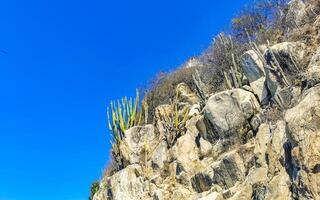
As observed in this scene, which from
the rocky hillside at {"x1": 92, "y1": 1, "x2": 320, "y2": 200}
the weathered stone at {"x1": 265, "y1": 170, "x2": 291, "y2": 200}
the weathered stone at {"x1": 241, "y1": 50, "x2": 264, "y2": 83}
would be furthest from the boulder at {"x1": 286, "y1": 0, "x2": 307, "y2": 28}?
the weathered stone at {"x1": 265, "y1": 170, "x2": 291, "y2": 200}

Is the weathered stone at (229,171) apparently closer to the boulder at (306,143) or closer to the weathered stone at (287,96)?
the weathered stone at (287,96)

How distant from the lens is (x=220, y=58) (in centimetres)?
2284

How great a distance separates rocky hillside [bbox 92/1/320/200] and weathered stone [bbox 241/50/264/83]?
1.6 inches

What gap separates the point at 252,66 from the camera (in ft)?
56.6

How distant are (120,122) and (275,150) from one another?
13.2 meters

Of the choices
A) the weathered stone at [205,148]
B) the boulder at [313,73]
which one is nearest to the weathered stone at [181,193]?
the weathered stone at [205,148]

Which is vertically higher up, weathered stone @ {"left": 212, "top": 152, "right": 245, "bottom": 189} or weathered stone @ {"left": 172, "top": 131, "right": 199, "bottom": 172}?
weathered stone @ {"left": 172, "top": 131, "right": 199, "bottom": 172}

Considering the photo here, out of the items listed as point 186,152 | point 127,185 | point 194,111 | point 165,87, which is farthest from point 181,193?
point 165,87

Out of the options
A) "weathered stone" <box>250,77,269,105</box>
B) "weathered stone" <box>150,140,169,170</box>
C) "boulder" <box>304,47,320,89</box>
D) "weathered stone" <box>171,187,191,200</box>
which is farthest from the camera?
"weathered stone" <box>150,140,169,170</box>

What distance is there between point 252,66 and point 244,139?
3.07m

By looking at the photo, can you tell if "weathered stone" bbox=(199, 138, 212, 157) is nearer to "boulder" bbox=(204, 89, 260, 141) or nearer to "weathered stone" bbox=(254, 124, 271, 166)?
"boulder" bbox=(204, 89, 260, 141)

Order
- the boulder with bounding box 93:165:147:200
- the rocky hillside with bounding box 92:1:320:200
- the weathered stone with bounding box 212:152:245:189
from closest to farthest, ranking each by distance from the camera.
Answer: the rocky hillside with bounding box 92:1:320:200 → the weathered stone with bounding box 212:152:245:189 → the boulder with bounding box 93:165:147:200

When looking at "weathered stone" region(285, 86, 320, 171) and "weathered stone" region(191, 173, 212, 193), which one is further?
"weathered stone" region(191, 173, 212, 193)

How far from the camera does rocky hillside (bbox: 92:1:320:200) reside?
10.4 m
